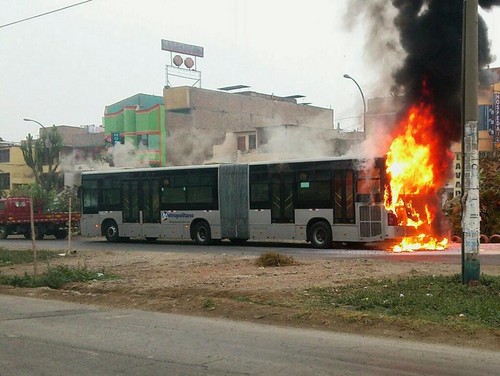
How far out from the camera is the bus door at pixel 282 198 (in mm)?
23000

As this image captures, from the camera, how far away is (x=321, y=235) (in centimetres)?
2234

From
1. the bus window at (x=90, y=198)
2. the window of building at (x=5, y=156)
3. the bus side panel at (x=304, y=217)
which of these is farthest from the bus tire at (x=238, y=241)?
the window of building at (x=5, y=156)

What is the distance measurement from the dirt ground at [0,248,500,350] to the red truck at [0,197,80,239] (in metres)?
15.8

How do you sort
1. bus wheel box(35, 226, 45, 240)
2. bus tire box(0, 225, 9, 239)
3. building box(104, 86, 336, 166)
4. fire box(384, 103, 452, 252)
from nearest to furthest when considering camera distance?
fire box(384, 103, 452, 252)
bus wheel box(35, 226, 45, 240)
bus tire box(0, 225, 9, 239)
building box(104, 86, 336, 166)

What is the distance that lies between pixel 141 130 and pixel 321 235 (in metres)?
40.2

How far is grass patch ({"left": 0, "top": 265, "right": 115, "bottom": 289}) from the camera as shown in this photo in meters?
14.0

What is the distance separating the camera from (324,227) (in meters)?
22.2

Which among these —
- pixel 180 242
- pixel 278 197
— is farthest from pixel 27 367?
pixel 180 242

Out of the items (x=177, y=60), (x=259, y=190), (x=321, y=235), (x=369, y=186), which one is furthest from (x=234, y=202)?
(x=177, y=60)

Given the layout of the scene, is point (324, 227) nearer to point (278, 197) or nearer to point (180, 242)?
point (278, 197)

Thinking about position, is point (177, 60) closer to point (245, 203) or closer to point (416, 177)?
point (245, 203)

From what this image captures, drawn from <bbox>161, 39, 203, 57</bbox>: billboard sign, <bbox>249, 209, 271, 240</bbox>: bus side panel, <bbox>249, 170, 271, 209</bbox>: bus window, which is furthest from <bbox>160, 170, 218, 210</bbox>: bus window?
<bbox>161, 39, 203, 57</bbox>: billboard sign

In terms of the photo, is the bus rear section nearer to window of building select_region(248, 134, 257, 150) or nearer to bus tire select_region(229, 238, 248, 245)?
bus tire select_region(229, 238, 248, 245)

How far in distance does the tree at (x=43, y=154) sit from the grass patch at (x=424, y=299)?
41389 mm
